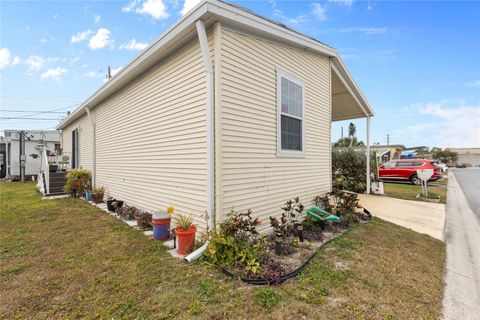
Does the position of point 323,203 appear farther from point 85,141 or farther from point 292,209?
point 85,141

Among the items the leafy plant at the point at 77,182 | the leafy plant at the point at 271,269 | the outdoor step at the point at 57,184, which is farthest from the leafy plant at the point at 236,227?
the outdoor step at the point at 57,184

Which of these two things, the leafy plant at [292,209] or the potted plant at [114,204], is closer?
the leafy plant at [292,209]

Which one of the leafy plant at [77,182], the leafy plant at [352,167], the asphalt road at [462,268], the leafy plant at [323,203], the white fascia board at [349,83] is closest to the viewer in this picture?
the asphalt road at [462,268]

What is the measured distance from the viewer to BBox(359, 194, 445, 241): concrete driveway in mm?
5434

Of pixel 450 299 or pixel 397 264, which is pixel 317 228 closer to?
pixel 397 264

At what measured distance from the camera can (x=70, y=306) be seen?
236 centimetres

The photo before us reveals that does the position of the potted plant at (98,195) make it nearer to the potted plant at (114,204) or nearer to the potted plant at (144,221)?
the potted plant at (114,204)

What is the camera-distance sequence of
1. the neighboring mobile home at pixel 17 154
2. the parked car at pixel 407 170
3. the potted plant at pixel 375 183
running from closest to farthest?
the potted plant at pixel 375 183 → the parked car at pixel 407 170 → the neighboring mobile home at pixel 17 154

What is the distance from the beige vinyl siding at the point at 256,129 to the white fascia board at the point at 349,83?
1.62 m

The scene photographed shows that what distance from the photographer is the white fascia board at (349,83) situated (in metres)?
7.00

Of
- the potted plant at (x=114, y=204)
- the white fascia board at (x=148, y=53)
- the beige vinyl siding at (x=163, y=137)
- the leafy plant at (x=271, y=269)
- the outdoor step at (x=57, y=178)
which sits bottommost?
the leafy plant at (x=271, y=269)

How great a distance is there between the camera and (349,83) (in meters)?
7.96

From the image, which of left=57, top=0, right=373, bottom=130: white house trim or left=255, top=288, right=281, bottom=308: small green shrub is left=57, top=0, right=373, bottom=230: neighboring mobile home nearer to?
left=57, top=0, right=373, bottom=130: white house trim

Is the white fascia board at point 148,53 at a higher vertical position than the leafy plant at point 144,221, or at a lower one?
higher
